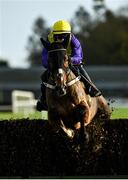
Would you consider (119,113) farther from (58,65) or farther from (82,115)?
(58,65)

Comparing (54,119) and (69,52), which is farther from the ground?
(69,52)

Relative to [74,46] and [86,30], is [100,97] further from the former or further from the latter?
[86,30]

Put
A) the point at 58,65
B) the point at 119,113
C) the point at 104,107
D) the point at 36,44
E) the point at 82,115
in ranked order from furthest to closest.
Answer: the point at 36,44 → the point at 119,113 → the point at 104,107 → the point at 82,115 → the point at 58,65

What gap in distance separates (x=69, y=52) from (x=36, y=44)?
9748 centimetres

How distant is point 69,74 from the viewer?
8.98 m

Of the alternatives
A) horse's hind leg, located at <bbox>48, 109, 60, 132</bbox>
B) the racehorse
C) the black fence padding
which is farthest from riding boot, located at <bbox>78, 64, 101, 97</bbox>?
horse's hind leg, located at <bbox>48, 109, 60, 132</bbox>

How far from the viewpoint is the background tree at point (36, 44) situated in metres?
103

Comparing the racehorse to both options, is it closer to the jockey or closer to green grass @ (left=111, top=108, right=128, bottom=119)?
the jockey

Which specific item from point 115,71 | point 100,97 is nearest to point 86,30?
point 115,71

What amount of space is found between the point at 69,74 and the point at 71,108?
43cm

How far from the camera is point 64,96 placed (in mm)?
8859

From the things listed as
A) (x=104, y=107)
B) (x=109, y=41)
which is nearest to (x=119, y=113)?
(x=104, y=107)

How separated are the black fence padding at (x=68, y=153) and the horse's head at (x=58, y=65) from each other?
1.31 meters

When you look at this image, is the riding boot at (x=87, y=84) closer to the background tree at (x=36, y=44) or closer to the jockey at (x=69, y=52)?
the jockey at (x=69, y=52)
